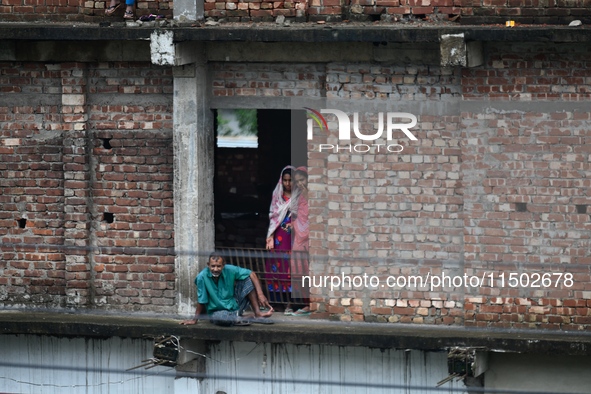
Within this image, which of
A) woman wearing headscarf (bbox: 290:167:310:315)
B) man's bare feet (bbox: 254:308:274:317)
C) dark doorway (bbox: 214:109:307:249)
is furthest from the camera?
dark doorway (bbox: 214:109:307:249)

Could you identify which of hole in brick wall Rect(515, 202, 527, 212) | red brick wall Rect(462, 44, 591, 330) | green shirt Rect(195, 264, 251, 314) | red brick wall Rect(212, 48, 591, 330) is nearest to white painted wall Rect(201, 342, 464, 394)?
red brick wall Rect(212, 48, 591, 330)

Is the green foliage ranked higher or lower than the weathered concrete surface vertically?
higher

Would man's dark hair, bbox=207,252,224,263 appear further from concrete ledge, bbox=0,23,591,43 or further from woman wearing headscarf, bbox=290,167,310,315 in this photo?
concrete ledge, bbox=0,23,591,43

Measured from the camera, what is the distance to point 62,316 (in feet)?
54.5

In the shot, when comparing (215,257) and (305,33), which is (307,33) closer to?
(305,33)

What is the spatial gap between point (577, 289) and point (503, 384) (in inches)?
46.6

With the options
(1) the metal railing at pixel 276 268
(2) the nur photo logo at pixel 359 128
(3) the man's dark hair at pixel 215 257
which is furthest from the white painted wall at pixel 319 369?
(2) the nur photo logo at pixel 359 128

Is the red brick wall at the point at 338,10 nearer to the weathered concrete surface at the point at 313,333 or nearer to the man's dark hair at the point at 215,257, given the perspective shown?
the man's dark hair at the point at 215,257

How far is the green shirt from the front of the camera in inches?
628

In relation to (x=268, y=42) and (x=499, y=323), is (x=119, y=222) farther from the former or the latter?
(x=499, y=323)

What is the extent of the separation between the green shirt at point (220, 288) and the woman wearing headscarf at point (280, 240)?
1.91 ft

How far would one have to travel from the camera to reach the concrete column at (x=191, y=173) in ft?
52.6

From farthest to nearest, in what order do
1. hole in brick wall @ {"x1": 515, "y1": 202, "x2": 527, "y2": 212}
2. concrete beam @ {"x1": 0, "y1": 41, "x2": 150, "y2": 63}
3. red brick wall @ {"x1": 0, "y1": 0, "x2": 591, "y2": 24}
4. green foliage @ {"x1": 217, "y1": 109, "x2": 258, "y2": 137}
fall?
green foliage @ {"x1": 217, "y1": 109, "x2": 258, "y2": 137} → concrete beam @ {"x1": 0, "y1": 41, "x2": 150, "y2": 63} → hole in brick wall @ {"x1": 515, "y1": 202, "x2": 527, "y2": 212} → red brick wall @ {"x1": 0, "y1": 0, "x2": 591, "y2": 24}

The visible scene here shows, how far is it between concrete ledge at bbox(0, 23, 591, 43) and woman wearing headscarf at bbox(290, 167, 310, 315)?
1.66 m
